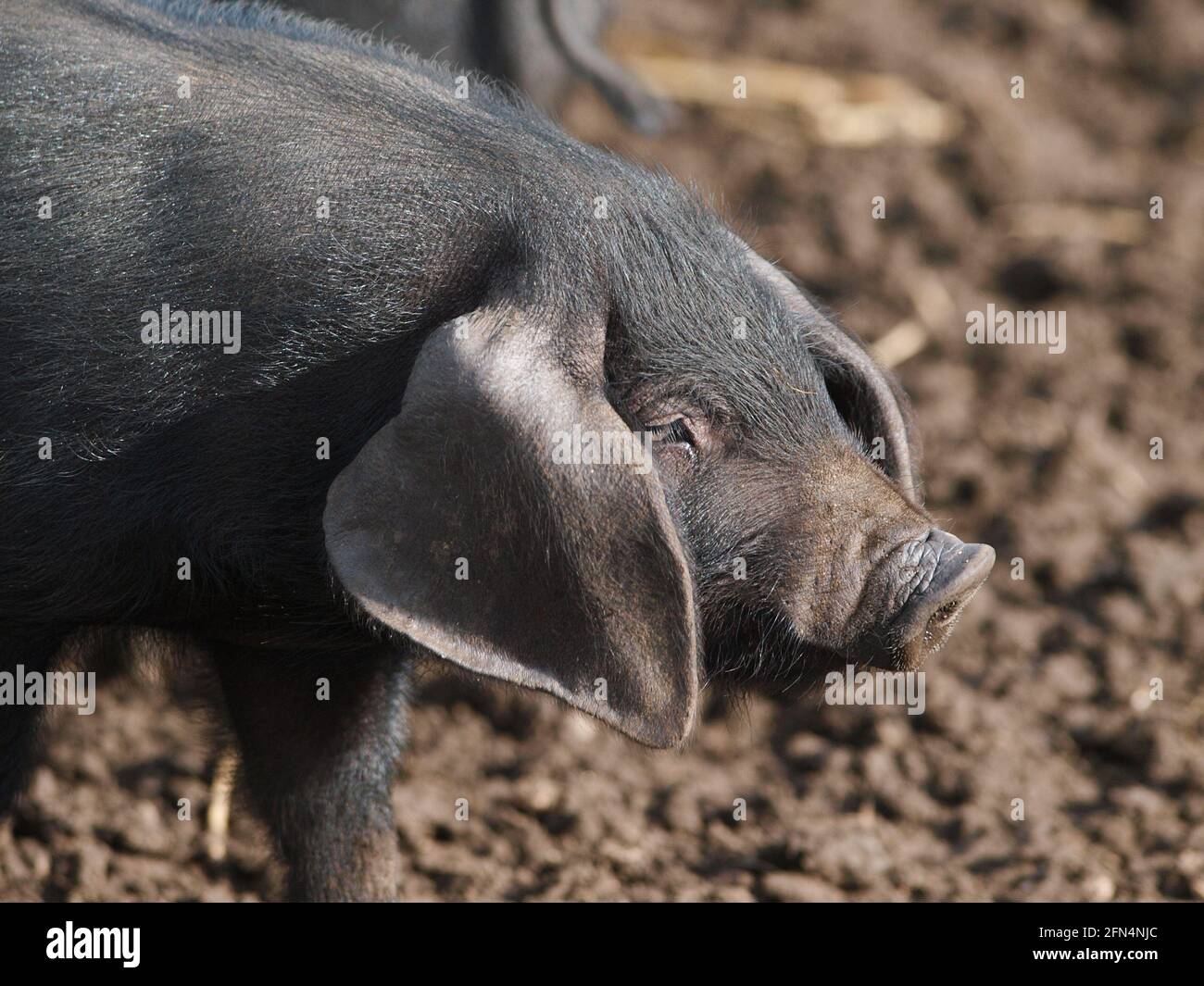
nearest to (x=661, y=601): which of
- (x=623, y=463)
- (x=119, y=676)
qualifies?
(x=623, y=463)

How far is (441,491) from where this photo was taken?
106 inches

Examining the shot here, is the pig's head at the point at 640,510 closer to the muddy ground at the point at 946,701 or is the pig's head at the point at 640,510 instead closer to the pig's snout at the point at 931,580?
the pig's snout at the point at 931,580

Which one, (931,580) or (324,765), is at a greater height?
(931,580)

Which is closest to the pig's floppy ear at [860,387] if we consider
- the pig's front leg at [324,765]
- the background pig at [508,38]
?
the pig's front leg at [324,765]

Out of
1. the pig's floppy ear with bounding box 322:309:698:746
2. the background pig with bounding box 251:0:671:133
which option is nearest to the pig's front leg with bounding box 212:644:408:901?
the pig's floppy ear with bounding box 322:309:698:746

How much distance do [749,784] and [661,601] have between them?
60.4 inches

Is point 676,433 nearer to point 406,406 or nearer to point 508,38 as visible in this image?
point 406,406

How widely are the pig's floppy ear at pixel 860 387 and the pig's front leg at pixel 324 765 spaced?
1.00 metres

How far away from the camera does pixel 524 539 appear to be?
269 centimetres

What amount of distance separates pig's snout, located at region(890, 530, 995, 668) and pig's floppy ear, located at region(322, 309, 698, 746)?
39cm

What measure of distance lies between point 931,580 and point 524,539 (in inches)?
26.7

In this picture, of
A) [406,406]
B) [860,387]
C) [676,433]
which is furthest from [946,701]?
[406,406]

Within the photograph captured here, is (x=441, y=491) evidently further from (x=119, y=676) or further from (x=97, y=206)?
(x=119, y=676)

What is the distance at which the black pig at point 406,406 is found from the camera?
8.86ft
